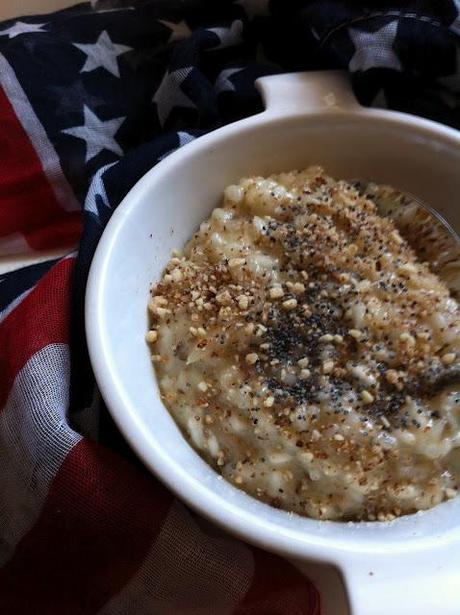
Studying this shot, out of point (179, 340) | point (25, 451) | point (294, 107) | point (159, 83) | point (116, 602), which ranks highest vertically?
point (294, 107)

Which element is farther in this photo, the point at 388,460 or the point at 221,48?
the point at 221,48

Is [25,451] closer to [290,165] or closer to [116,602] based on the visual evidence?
[116,602]

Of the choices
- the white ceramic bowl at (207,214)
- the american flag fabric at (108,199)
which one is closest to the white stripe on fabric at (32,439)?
the american flag fabric at (108,199)

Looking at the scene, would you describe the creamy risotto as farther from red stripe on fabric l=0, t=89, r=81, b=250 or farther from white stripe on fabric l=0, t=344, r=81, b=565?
red stripe on fabric l=0, t=89, r=81, b=250

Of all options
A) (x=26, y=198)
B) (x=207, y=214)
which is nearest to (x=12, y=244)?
(x=26, y=198)

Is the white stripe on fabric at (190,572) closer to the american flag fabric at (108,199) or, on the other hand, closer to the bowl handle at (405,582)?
the american flag fabric at (108,199)

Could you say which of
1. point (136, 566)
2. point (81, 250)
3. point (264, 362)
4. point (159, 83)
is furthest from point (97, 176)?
point (136, 566)

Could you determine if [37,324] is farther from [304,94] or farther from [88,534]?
[304,94]
